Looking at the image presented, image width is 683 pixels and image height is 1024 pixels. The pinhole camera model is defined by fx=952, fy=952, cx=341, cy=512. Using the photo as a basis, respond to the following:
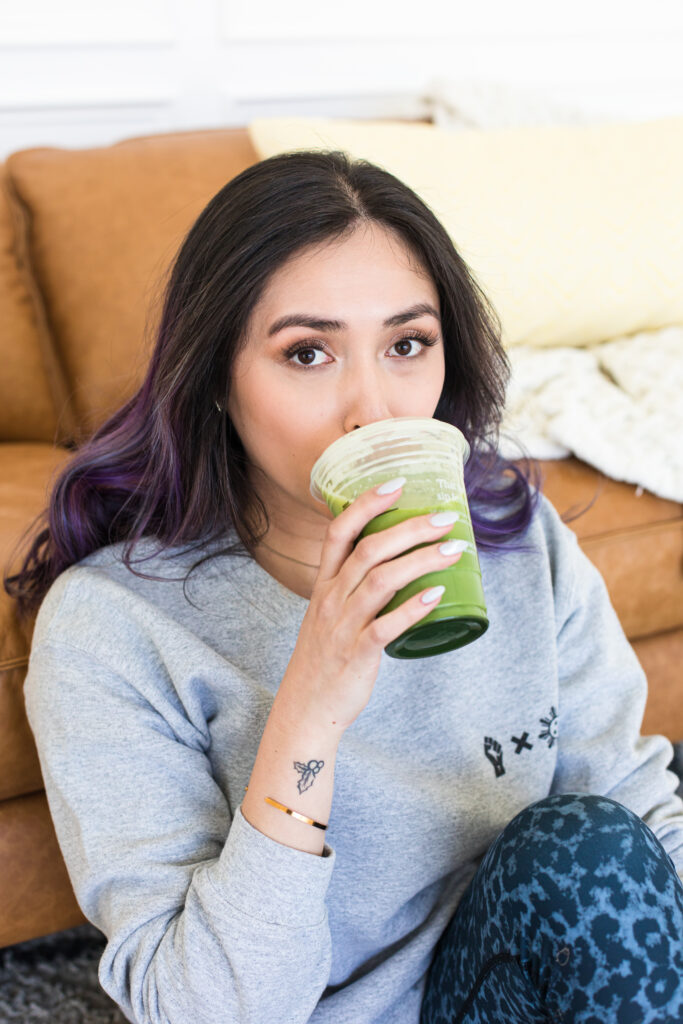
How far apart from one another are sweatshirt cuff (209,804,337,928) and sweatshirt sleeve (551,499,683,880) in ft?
1.31

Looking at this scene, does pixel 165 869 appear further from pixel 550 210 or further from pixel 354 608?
pixel 550 210

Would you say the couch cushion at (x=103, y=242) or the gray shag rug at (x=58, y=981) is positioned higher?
the couch cushion at (x=103, y=242)

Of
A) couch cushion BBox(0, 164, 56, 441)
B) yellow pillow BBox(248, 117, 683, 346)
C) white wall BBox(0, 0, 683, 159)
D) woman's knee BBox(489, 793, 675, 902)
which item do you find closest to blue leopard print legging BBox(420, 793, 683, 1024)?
woman's knee BBox(489, 793, 675, 902)

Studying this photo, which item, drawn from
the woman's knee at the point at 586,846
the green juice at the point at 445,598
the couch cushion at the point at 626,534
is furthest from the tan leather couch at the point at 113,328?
the green juice at the point at 445,598

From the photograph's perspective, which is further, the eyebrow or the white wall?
the white wall

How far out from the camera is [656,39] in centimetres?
248

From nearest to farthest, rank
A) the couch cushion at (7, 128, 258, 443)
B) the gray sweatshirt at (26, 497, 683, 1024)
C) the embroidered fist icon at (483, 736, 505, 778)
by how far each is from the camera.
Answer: the gray sweatshirt at (26, 497, 683, 1024)
the embroidered fist icon at (483, 736, 505, 778)
the couch cushion at (7, 128, 258, 443)

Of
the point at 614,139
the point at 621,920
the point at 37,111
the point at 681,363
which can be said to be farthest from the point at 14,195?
the point at 621,920

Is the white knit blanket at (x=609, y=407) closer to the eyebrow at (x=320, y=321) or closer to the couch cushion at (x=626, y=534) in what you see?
the couch cushion at (x=626, y=534)

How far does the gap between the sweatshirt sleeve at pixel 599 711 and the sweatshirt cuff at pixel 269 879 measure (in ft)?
1.31

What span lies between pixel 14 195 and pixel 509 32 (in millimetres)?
1334

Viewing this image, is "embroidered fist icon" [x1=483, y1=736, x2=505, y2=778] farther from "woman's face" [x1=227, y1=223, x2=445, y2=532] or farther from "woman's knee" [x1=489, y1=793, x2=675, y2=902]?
"woman's face" [x1=227, y1=223, x2=445, y2=532]

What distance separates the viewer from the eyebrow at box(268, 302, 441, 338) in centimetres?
83

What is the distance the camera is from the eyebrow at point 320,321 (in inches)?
32.5
